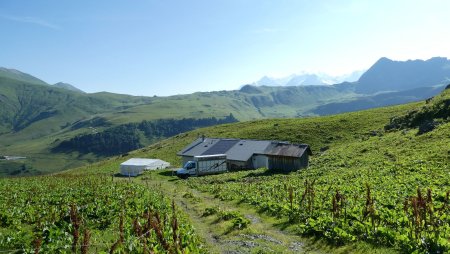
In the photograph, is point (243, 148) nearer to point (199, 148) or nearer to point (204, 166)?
point (204, 166)

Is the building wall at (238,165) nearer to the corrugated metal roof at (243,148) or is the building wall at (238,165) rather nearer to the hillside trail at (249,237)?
the corrugated metal roof at (243,148)

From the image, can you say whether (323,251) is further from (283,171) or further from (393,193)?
(283,171)

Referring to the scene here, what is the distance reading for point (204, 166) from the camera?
71000 millimetres

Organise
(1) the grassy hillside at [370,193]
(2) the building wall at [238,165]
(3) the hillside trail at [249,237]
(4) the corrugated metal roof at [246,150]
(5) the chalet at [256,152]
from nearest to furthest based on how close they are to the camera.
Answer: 1. (1) the grassy hillside at [370,193]
2. (3) the hillside trail at [249,237]
3. (5) the chalet at [256,152]
4. (2) the building wall at [238,165]
5. (4) the corrugated metal roof at [246,150]

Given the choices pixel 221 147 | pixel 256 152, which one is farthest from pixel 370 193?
pixel 221 147

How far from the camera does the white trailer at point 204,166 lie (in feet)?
228

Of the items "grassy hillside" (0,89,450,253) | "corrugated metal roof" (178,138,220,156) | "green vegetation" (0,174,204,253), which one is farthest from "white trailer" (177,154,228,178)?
"green vegetation" (0,174,204,253)

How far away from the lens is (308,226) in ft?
71.3

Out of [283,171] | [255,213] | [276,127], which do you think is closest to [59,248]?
[255,213]

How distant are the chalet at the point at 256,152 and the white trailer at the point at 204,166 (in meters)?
3.43

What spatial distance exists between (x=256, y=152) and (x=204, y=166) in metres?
11.1

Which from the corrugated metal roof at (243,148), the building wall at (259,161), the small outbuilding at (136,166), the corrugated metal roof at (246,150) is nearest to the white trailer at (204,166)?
the corrugated metal roof at (246,150)

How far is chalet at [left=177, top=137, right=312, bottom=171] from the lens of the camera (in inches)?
2444

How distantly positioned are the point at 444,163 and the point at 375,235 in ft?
91.1
